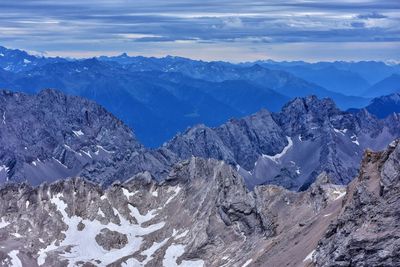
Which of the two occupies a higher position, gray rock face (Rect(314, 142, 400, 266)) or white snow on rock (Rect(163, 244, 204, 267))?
gray rock face (Rect(314, 142, 400, 266))

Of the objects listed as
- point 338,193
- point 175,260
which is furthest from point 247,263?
point 175,260

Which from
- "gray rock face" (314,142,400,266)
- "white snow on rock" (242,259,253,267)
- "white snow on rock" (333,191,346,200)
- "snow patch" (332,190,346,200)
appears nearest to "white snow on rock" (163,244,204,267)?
"white snow on rock" (242,259,253,267)

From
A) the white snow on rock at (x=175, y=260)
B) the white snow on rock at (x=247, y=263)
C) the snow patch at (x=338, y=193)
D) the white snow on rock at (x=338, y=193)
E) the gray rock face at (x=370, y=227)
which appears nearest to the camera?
the gray rock face at (x=370, y=227)

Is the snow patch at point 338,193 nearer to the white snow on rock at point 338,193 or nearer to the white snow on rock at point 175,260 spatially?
the white snow on rock at point 338,193

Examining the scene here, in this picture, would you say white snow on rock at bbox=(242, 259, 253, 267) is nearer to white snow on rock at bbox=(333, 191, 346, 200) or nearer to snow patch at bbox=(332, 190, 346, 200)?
snow patch at bbox=(332, 190, 346, 200)

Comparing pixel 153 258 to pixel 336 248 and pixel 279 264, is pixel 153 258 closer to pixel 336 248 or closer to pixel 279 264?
pixel 279 264

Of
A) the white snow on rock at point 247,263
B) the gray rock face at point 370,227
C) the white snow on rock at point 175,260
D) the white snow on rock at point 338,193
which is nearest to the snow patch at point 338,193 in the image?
the white snow on rock at point 338,193

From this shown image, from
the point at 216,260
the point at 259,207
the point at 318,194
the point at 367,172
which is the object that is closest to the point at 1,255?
the point at 216,260

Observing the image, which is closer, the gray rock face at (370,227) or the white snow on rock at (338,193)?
the gray rock face at (370,227)

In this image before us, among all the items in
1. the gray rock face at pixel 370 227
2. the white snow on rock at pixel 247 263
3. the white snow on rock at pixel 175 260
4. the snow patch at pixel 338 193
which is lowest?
the white snow on rock at pixel 175 260

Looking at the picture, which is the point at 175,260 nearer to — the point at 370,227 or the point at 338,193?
the point at 338,193
